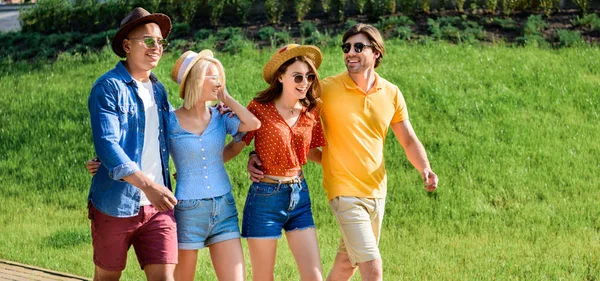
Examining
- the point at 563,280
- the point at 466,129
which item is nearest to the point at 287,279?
the point at 563,280

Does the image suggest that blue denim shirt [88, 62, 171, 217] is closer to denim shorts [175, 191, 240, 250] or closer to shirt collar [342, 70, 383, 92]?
denim shorts [175, 191, 240, 250]

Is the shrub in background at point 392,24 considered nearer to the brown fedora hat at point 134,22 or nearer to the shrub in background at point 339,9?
the shrub in background at point 339,9

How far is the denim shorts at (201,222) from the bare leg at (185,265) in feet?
0.21

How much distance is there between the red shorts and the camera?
18.1 ft

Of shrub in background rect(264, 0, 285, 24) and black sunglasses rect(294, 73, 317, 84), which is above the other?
black sunglasses rect(294, 73, 317, 84)

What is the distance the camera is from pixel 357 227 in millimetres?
6027

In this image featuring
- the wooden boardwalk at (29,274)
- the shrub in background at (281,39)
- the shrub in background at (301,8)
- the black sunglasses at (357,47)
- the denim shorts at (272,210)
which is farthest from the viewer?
the shrub in background at (301,8)

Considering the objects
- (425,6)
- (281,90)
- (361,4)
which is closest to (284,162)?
(281,90)

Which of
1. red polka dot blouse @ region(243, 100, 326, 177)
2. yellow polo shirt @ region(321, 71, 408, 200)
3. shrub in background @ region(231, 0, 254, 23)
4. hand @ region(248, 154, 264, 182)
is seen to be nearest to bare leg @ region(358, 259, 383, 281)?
yellow polo shirt @ region(321, 71, 408, 200)

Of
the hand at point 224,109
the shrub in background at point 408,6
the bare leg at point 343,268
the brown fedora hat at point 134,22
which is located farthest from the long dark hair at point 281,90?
the shrub in background at point 408,6

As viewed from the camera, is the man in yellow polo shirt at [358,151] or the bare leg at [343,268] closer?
the man in yellow polo shirt at [358,151]

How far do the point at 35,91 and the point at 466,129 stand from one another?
19.0ft

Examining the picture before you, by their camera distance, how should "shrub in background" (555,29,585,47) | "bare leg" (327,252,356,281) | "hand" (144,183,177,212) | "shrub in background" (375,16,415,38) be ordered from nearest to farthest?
1. "hand" (144,183,177,212)
2. "bare leg" (327,252,356,281)
3. "shrub in background" (555,29,585,47)
4. "shrub in background" (375,16,415,38)

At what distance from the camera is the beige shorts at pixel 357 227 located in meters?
6.00
